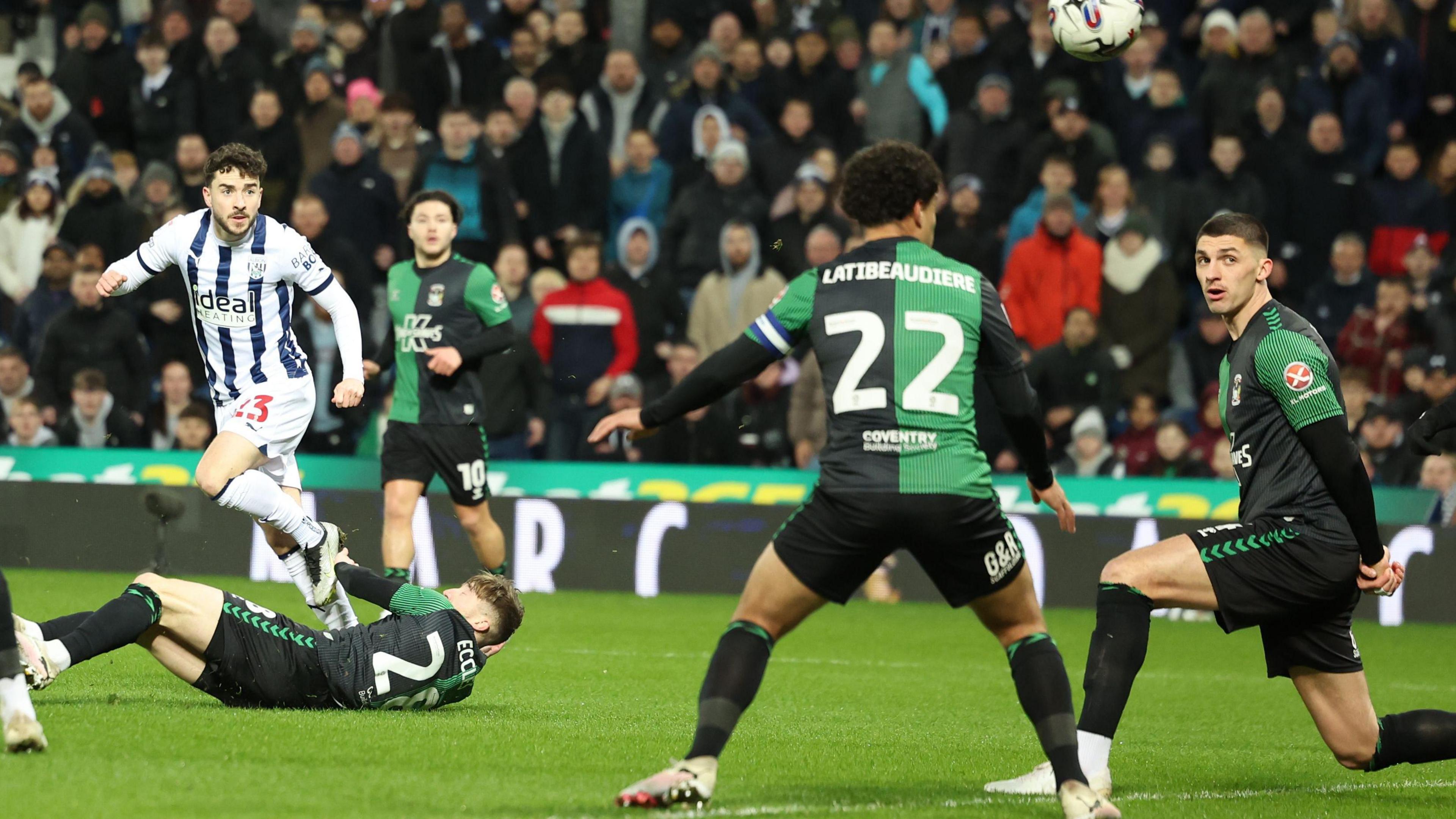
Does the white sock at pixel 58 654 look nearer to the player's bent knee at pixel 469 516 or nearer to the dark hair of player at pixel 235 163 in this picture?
the dark hair of player at pixel 235 163

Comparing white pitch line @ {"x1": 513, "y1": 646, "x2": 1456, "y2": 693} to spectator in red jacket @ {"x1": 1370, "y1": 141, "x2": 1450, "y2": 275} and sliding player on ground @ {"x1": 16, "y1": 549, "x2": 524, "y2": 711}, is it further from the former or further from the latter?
spectator in red jacket @ {"x1": 1370, "y1": 141, "x2": 1450, "y2": 275}

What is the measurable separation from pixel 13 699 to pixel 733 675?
2.21 m

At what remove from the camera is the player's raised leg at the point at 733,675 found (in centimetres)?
501

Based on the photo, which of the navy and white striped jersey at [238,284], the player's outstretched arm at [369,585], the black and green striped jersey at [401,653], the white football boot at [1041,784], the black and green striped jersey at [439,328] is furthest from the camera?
the black and green striped jersey at [439,328]

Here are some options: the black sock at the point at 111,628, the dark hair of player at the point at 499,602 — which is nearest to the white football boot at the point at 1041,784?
the dark hair of player at the point at 499,602

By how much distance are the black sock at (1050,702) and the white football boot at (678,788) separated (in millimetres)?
960

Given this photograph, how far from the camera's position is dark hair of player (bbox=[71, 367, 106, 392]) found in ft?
49.1

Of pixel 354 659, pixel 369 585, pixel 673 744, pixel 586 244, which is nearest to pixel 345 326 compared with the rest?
pixel 369 585

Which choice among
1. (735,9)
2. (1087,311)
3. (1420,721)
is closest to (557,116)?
(735,9)

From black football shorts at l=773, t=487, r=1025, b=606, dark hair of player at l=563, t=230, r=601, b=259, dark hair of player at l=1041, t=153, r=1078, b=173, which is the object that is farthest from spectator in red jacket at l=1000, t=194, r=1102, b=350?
black football shorts at l=773, t=487, r=1025, b=606

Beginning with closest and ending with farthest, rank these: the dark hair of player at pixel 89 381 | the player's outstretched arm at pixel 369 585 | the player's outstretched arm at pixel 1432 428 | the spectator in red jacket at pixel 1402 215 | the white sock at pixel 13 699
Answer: the white sock at pixel 13 699, the player's outstretched arm at pixel 1432 428, the player's outstretched arm at pixel 369 585, the dark hair of player at pixel 89 381, the spectator in red jacket at pixel 1402 215

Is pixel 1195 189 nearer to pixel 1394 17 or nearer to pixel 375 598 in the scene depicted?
pixel 1394 17

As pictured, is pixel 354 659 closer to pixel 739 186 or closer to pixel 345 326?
pixel 345 326

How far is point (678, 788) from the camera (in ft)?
16.4
